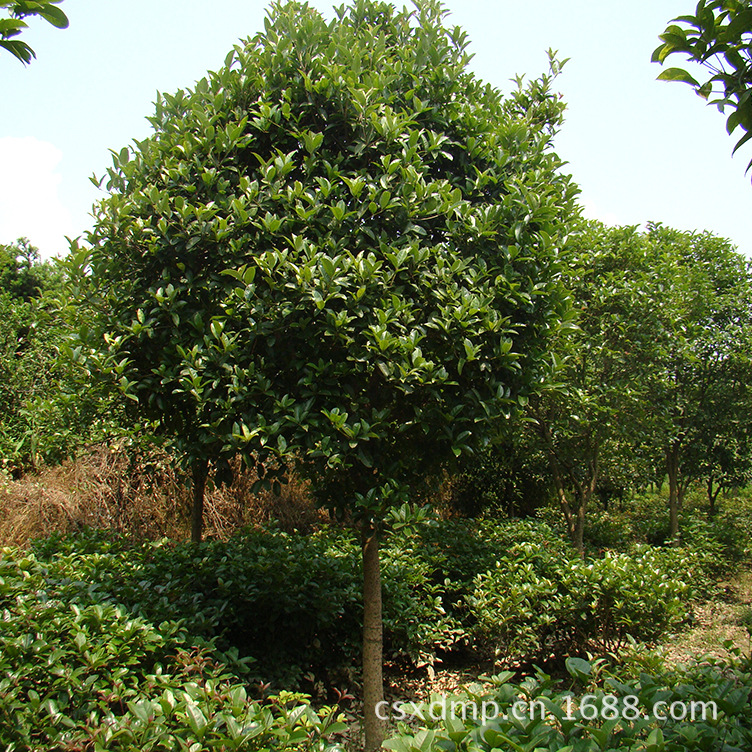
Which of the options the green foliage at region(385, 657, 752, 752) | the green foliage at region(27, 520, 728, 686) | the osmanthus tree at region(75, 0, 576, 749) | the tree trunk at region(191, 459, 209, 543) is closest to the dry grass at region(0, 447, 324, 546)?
the tree trunk at region(191, 459, 209, 543)

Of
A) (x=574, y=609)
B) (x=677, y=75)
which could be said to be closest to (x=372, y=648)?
(x=574, y=609)

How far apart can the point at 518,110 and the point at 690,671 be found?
4317 millimetres

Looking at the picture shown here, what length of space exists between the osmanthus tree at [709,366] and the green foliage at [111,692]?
829cm

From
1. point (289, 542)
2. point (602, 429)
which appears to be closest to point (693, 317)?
point (602, 429)

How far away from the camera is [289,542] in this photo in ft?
19.6

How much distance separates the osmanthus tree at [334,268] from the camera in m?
3.39

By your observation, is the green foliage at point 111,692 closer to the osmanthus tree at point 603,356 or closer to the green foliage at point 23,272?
the osmanthus tree at point 603,356

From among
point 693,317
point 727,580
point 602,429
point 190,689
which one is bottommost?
point 727,580

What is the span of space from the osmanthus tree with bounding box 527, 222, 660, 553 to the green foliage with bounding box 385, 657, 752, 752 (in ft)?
15.7

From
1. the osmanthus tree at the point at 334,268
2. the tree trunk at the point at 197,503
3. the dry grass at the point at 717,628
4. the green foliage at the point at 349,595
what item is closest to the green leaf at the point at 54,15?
the osmanthus tree at the point at 334,268

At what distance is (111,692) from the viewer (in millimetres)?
2775

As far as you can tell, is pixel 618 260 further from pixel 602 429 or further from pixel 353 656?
pixel 353 656

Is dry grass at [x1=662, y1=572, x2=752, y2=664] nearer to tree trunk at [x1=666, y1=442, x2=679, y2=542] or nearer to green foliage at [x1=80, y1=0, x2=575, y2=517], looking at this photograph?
tree trunk at [x1=666, y1=442, x2=679, y2=542]

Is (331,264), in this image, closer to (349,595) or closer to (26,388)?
(349,595)
